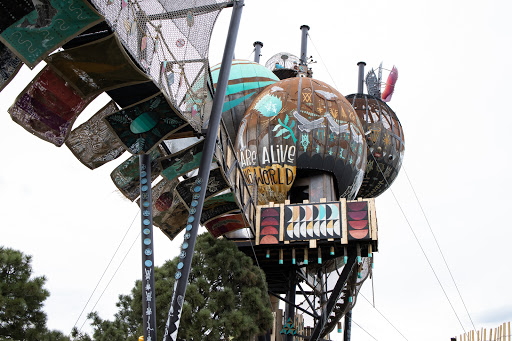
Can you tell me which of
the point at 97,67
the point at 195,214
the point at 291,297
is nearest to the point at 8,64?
the point at 97,67

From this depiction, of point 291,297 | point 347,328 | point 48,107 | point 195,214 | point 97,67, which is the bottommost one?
point 195,214

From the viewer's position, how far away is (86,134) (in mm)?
A: 11039

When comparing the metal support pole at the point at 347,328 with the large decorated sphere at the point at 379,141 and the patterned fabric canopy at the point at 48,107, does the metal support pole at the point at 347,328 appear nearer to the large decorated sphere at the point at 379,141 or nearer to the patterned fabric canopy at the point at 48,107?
the large decorated sphere at the point at 379,141

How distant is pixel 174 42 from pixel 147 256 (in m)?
4.00

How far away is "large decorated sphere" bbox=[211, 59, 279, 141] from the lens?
24734 millimetres

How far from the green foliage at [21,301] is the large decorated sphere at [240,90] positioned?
1597 cm

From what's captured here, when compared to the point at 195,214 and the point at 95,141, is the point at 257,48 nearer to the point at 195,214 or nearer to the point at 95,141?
the point at 195,214

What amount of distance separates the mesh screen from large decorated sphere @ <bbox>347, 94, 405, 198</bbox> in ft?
54.7

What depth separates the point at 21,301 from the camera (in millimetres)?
8469

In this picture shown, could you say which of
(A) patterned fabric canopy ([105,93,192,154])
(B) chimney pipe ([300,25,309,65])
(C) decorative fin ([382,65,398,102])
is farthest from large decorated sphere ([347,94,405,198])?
(A) patterned fabric canopy ([105,93,192,154])

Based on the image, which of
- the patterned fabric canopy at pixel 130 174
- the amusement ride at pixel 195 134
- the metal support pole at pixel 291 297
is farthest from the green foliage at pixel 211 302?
the metal support pole at pixel 291 297

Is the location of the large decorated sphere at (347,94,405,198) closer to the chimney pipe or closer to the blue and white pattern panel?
the chimney pipe

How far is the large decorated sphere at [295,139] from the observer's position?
1992cm

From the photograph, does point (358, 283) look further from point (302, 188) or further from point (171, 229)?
point (171, 229)
